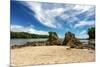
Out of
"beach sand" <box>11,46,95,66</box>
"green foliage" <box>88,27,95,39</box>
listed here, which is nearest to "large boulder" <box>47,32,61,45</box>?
"beach sand" <box>11,46,95,66</box>

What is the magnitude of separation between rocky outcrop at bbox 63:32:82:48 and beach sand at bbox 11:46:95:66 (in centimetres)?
6

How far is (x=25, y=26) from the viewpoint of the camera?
2441 millimetres

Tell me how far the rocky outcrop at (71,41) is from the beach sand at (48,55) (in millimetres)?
57

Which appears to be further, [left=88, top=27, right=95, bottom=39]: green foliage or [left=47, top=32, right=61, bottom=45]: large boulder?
[left=88, top=27, right=95, bottom=39]: green foliage

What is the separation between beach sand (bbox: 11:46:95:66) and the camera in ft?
7.89

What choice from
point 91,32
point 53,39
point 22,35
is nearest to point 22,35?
point 22,35

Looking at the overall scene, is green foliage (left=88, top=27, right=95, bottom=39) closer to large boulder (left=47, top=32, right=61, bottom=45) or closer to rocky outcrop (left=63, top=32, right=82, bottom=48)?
rocky outcrop (left=63, top=32, right=82, bottom=48)

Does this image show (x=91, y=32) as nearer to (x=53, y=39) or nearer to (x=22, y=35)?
(x=53, y=39)

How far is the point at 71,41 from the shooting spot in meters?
2.66

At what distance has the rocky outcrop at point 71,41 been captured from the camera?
264 cm

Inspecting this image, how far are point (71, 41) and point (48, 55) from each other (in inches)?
14.6

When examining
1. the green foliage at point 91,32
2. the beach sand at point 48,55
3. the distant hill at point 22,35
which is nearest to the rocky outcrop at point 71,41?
the beach sand at point 48,55

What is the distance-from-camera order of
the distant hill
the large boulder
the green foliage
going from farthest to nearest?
1. the green foliage
2. the large boulder
3. the distant hill

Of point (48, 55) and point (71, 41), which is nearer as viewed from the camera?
point (48, 55)
